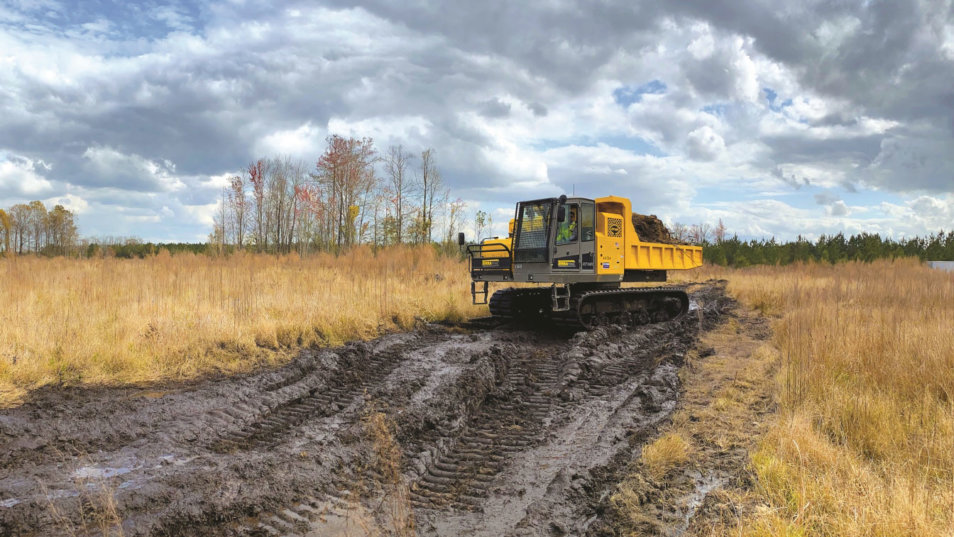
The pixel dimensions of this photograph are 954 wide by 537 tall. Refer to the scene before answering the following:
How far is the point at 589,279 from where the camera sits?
1253 centimetres

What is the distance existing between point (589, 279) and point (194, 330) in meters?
7.68

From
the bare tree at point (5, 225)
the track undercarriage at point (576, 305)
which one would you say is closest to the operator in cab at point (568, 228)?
the track undercarriage at point (576, 305)

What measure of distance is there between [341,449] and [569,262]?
7829 mm

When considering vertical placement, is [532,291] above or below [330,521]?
above

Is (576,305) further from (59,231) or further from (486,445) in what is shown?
(59,231)

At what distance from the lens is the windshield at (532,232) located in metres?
12.2

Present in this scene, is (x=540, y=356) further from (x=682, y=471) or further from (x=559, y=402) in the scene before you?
(x=682, y=471)

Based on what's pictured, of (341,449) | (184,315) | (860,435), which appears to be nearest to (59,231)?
(184,315)

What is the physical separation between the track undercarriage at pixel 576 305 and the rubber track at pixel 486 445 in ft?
13.3

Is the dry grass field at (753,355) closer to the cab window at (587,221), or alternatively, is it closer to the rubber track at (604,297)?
the rubber track at (604,297)

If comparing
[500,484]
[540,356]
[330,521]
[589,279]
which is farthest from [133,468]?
[589,279]

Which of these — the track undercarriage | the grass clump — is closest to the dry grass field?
the grass clump

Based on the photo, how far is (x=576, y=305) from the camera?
12.4 meters

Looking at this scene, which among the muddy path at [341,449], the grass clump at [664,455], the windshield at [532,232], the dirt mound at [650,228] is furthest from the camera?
the dirt mound at [650,228]
